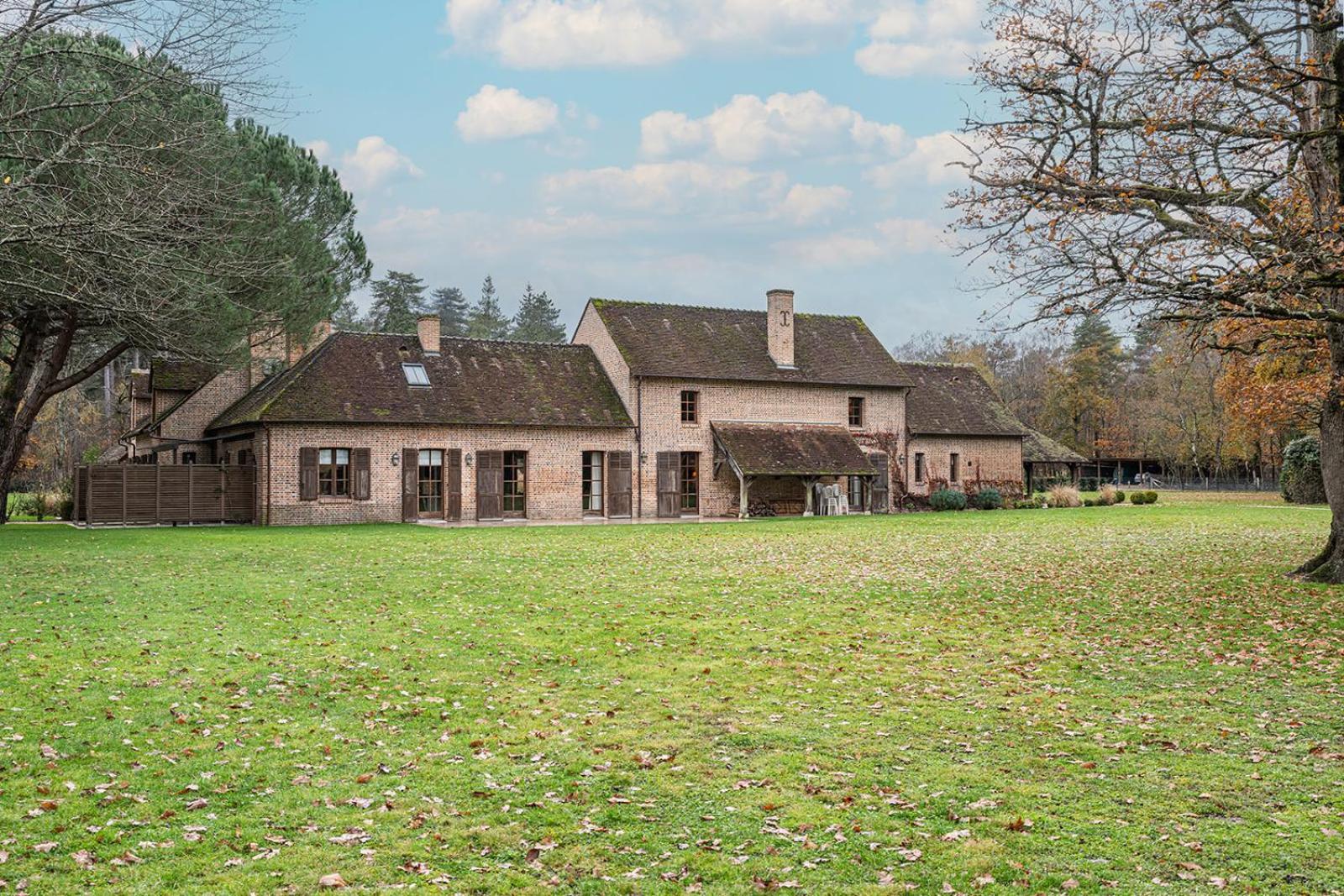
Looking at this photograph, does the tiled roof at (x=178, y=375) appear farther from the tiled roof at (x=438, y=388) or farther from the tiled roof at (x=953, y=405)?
the tiled roof at (x=953, y=405)

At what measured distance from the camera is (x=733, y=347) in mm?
35781

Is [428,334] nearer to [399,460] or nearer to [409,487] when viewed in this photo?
[399,460]

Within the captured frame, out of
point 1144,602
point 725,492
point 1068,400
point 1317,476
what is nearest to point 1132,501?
point 1317,476

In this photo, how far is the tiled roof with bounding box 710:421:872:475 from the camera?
32.7m

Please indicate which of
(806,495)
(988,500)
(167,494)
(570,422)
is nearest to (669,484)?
(570,422)

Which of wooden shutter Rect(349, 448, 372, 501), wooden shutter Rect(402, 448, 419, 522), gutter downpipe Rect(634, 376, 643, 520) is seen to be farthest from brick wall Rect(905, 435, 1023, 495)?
wooden shutter Rect(349, 448, 372, 501)

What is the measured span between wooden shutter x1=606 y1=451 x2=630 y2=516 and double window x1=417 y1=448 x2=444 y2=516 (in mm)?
5330

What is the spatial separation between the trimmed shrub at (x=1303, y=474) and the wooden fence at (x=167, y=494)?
1519 inches

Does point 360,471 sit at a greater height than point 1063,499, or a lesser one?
greater

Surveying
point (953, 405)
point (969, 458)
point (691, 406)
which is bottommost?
point (969, 458)

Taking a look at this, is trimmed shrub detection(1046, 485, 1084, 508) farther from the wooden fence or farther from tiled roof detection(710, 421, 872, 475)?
the wooden fence

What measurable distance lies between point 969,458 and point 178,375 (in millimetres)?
28831

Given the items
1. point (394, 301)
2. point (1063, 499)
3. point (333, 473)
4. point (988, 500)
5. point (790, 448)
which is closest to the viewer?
point (333, 473)

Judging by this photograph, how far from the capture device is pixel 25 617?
10734mm
